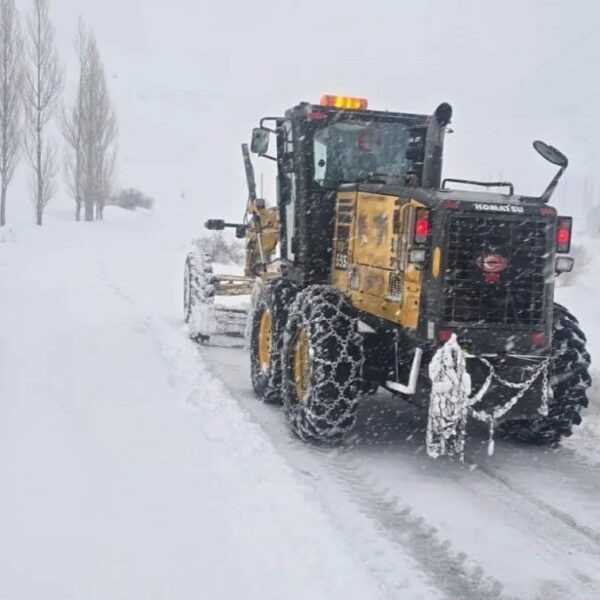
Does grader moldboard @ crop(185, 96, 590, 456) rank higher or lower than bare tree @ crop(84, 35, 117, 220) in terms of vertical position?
lower

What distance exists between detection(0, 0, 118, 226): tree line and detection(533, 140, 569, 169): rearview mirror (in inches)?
1139

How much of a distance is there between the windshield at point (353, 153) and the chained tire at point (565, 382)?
208 cm

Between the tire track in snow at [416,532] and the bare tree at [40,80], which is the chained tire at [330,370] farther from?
the bare tree at [40,80]

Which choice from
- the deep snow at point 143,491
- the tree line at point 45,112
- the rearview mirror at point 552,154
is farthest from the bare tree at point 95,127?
the rearview mirror at point 552,154

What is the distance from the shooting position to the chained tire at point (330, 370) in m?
5.86

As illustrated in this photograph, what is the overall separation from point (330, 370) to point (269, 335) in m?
2.15

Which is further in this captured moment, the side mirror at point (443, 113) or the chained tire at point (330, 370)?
the side mirror at point (443, 113)

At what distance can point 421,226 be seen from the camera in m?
5.42

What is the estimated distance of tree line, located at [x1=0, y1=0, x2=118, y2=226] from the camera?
31406 millimetres

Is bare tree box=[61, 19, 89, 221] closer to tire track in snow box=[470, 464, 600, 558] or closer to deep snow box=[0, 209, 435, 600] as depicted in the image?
deep snow box=[0, 209, 435, 600]

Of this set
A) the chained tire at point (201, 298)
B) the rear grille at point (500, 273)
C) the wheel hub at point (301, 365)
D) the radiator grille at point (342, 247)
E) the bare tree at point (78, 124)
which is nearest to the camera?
the rear grille at point (500, 273)

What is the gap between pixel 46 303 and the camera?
508 inches

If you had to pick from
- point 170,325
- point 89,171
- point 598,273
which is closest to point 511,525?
point 170,325

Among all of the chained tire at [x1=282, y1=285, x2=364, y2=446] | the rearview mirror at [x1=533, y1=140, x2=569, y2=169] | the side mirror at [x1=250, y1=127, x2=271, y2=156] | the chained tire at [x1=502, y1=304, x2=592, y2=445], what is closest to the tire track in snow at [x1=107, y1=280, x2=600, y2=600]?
the chained tire at [x1=282, y1=285, x2=364, y2=446]
